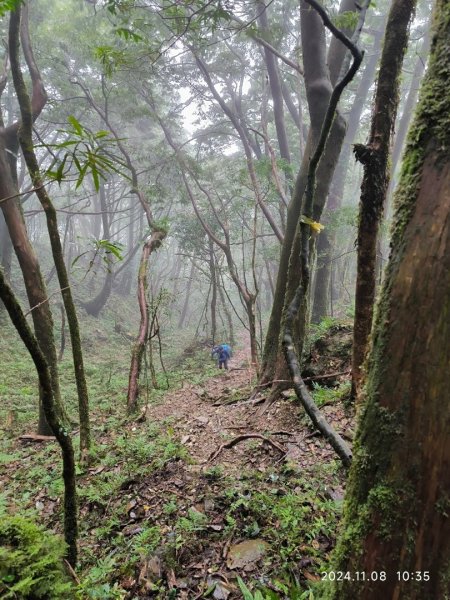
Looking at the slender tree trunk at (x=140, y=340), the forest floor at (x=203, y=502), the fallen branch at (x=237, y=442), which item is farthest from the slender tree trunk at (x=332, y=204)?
the fallen branch at (x=237, y=442)

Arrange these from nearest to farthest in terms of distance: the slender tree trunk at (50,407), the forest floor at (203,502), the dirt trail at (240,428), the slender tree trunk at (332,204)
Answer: the slender tree trunk at (50,407), the forest floor at (203,502), the dirt trail at (240,428), the slender tree trunk at (332,204)

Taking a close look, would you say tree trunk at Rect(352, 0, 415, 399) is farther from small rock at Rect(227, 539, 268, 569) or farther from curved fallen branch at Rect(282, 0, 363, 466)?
small rock at Rect(227, 539, 268, 569)

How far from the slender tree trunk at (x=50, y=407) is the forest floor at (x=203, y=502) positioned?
419 mm

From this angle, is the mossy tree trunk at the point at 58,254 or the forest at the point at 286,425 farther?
the mossy tree trunk at the point at 58,254

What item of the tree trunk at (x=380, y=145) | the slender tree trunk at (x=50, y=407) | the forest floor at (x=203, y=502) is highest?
the tree trunk at (x=380, y=145)

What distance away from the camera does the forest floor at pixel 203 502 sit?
2475mm

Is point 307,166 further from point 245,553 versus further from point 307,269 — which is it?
point 245,553

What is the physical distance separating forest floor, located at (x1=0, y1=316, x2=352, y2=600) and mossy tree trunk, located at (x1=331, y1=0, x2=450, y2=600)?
1.21 m

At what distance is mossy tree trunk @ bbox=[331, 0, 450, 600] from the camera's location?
1.15m

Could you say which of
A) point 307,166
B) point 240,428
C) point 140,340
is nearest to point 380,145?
point 307,166

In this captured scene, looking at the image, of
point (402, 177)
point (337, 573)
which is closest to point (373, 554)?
point (337, 573)

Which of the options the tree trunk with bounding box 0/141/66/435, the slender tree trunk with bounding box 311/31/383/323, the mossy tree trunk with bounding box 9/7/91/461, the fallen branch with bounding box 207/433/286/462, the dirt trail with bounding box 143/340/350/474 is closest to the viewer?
the dirt trail with bounding box 143/340/350/474

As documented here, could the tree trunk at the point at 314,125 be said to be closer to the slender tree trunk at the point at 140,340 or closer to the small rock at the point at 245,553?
the slender tree trunk at the point at 140,340

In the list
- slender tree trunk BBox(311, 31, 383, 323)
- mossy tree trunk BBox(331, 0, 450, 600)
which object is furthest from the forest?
slender tree trunk BBox(311, 31, 383, 323)
